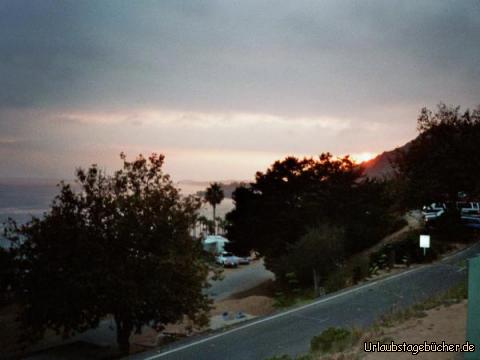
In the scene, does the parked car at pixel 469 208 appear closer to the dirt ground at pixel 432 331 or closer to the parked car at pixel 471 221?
the parked car at pixel 471 221

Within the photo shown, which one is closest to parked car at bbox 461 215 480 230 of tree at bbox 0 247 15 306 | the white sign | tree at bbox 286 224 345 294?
tree at bbox 286 224 345 294

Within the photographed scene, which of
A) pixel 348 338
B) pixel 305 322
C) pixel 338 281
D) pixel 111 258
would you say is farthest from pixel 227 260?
pixel 348 338

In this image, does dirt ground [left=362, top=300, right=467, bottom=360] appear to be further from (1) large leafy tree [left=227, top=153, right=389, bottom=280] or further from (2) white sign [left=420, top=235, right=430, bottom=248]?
(1) large leafy tree [left=227, top=153, right=389, bottom=280]

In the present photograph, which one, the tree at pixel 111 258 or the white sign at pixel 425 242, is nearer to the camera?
the tree at pixel 111 258

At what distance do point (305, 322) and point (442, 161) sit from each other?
22968 mm

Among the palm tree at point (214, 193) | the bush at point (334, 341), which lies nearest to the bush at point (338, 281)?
the bush at point (334, 341)

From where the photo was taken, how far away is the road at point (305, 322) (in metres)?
13.6

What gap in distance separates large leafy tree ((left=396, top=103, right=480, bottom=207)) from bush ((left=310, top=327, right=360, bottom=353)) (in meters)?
24.5

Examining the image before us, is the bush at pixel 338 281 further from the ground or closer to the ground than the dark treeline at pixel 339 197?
closer to the ground

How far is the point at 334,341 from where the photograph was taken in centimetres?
1096

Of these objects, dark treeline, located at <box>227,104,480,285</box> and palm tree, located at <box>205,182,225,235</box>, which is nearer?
dark treeline, located at <box>227,104,480,285</box>

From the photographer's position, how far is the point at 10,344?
102 ft

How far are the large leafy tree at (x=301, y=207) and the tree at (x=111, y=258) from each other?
1738 cm

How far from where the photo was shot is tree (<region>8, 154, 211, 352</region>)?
61.6 ft
